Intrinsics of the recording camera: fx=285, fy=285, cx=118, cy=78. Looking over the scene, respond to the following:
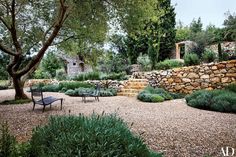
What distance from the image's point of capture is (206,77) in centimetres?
1464

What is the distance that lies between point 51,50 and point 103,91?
463cm

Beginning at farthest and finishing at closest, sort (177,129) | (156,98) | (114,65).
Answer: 1. (114,65)
2. (156,98)
3. (177,129)

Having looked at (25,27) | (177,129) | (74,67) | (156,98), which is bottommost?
(177,129)

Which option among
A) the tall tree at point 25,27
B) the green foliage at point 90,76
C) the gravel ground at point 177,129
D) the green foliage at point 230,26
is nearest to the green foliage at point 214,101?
the gravel ground at point 177,129

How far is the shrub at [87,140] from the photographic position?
122 inches

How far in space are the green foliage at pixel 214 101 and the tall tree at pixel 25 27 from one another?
625cm

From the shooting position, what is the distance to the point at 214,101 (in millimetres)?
10398

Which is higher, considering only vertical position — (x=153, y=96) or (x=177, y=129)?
(x=153, y=96)

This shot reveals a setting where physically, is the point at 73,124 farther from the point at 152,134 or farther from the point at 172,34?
the point at 172,34

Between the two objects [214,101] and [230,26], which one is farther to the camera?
[230,26]

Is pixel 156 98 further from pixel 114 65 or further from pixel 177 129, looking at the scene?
pixel 114 65

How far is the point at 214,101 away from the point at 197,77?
463cm

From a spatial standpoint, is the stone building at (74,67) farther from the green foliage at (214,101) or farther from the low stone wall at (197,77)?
the green foliage at (214,101)

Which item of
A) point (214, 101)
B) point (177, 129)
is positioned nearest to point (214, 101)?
point (214, 101)
